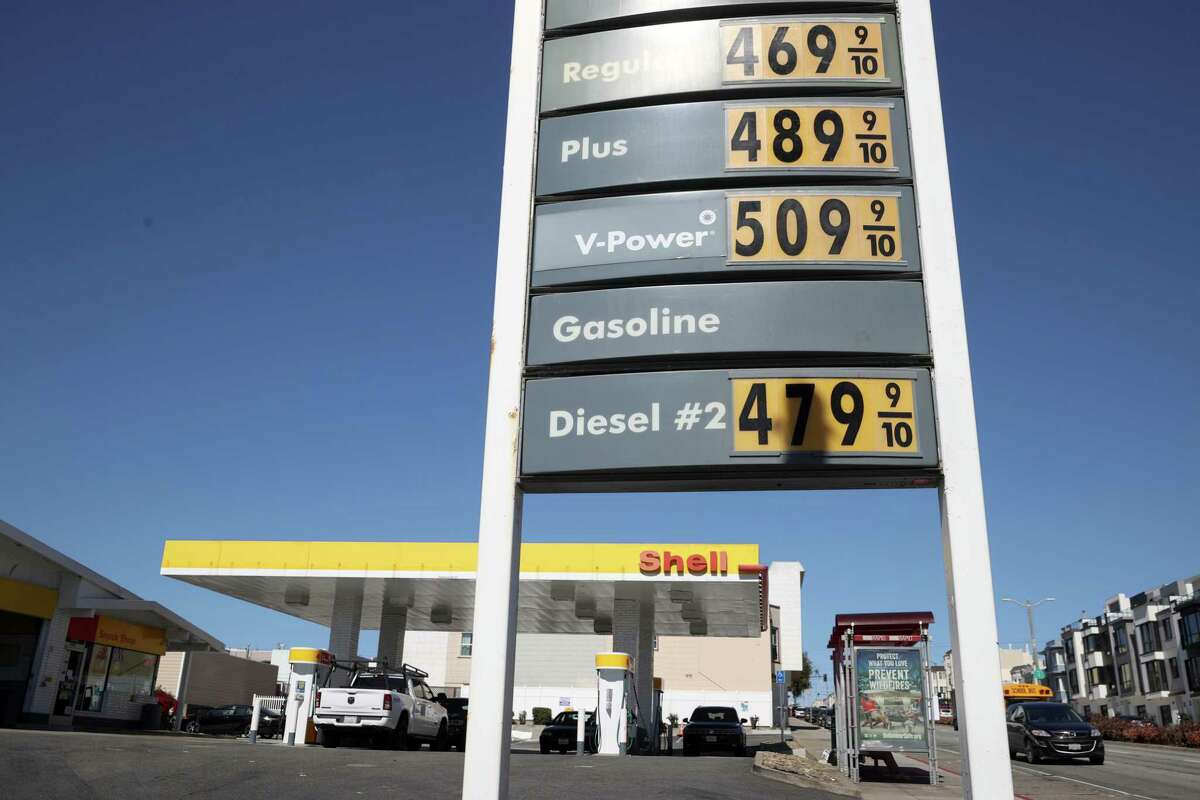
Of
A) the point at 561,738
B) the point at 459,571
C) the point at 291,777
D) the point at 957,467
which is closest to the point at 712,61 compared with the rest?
the point at 957,467

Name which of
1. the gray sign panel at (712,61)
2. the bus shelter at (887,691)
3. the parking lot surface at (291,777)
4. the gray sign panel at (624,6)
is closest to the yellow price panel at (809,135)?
the gray sign panel at (712,61)

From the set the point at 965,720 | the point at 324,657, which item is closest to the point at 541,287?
the point at 965,720

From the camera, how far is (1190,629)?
2499 inches

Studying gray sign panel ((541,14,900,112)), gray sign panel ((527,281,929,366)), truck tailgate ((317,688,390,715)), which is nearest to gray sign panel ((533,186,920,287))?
gray sign panel ((527,281,929,366))

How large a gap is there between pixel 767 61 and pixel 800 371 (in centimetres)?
232

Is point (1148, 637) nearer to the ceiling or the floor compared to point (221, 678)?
nearer to the ceiling

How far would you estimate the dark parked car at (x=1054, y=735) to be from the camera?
2200 cm

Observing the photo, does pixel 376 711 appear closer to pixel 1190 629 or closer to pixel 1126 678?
pixel 1190 629

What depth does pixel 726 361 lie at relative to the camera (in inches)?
226

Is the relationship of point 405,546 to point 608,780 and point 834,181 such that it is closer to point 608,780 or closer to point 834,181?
point 608,780

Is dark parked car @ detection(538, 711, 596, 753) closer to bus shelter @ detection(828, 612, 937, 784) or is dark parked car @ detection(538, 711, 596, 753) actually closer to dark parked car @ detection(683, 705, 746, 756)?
dark parked car @ detection(683, 705, 746, 756)

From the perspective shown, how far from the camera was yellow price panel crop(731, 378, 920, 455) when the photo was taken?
5.42 meters

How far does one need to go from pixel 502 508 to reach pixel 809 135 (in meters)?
3.19

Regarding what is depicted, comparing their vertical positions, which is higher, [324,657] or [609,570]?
[609,570]
